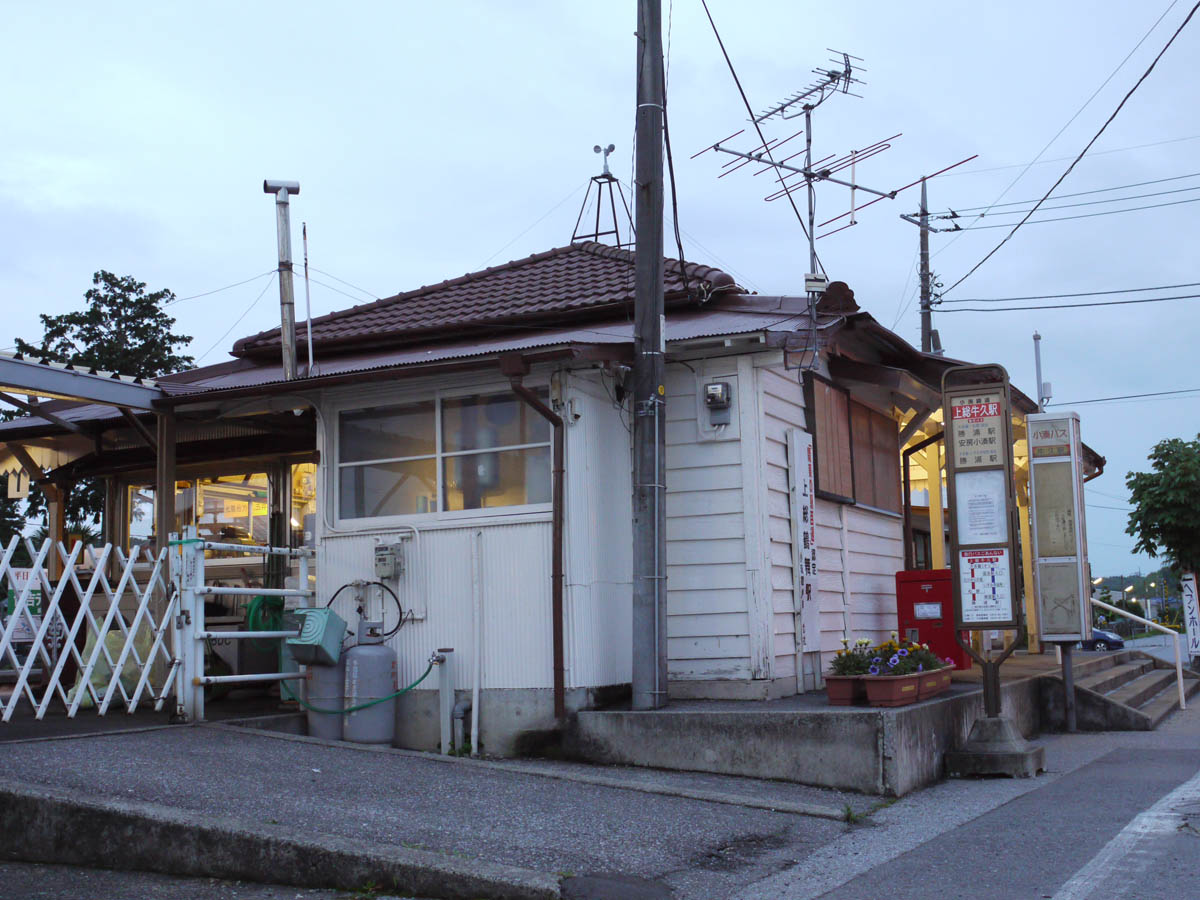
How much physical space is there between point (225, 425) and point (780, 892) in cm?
881

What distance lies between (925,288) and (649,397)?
2096 centimetres

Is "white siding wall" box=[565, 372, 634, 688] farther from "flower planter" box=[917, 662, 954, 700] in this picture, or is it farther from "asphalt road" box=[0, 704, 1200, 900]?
"flower planter" box=[917, 662, 954, 700]

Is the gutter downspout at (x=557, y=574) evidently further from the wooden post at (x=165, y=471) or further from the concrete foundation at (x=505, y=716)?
the wooden post at (x=165, y=471)

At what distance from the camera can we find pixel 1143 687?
14.5m

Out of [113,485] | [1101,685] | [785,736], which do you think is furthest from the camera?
[113,485]

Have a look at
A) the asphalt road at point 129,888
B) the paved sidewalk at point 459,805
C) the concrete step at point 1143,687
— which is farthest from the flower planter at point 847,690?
the concrete step at point 1143,687

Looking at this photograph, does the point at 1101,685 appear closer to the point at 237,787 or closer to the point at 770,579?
the point at 770,579

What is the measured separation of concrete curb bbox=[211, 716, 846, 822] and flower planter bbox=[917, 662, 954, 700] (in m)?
1.97

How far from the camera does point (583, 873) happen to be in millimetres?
5574

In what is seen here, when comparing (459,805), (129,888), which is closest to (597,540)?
(459,805)

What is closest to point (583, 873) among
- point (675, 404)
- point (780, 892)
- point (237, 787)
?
point (780, 892)

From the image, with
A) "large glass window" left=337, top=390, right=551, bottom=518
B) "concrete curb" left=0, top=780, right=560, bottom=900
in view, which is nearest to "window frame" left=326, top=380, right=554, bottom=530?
"large glass window" left=337, top=390, right=551, bottom=518

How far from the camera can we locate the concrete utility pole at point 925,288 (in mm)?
27750

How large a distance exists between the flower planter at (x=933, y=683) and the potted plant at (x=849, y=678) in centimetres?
48
